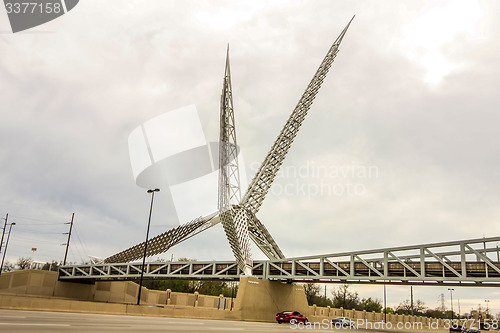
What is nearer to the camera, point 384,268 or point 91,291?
point 384,268

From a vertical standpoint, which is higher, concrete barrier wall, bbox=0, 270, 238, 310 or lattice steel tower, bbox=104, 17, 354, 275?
lattice steel tower, bbox=104, 17, 354, 275

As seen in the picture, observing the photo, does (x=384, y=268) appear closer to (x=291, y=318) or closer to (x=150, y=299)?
(x=291, y=318)

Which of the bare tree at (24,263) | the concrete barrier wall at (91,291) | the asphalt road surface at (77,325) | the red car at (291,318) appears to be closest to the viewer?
the asphalt road surface at (77,325)

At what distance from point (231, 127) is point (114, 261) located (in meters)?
35.2

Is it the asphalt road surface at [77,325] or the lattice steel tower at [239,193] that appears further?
the lattice steel tower at [239,193]

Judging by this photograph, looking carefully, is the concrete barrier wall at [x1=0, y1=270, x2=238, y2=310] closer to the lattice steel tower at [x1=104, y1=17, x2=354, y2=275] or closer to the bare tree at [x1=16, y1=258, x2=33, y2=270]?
the lattice steel tower at [x1=104, y1=17, x2=354, y2=275]

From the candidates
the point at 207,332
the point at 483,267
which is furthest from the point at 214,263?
the point at 207,332

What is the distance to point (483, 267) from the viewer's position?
34250mm

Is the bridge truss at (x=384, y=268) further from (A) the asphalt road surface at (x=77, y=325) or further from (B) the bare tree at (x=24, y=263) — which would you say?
(B) the bare tree at (x=24, y=263)

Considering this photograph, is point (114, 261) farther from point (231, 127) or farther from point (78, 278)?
point (231, 127)

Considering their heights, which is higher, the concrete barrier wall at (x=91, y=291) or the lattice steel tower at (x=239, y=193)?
the lattice steel tower at (x=239, y=193)

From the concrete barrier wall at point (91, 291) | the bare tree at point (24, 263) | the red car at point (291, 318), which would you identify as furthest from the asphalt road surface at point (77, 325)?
the bare tree at point (24, 263)

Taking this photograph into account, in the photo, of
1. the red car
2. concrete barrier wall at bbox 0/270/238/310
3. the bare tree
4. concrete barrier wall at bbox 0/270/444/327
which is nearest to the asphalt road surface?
concrete barrier wall at bbox 0/270/444/327

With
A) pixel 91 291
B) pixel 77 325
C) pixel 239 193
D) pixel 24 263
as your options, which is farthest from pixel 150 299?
pixel 24 263
